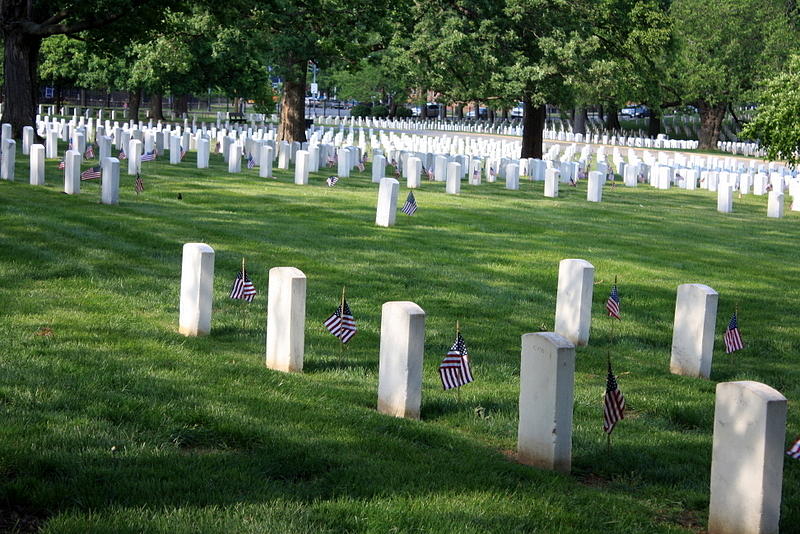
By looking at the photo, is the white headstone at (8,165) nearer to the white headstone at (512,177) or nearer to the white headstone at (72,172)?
the white headstone at (72,172)

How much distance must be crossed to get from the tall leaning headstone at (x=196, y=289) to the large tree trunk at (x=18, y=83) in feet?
64.5

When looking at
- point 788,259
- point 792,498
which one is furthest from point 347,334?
point 788,259

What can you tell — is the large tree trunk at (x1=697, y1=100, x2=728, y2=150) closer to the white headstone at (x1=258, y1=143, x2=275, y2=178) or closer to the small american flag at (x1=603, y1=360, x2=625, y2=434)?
the white headstone at (x1=258, y1=143, x2=275, y2=178)

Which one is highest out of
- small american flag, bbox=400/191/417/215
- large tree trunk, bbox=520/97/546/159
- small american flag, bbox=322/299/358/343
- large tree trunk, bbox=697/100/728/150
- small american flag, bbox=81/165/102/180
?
large tree trunk, bbox=697/100/728/150

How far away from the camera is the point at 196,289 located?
884 cm

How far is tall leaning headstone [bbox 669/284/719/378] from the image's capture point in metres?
8.96

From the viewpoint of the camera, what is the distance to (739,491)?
211 inches

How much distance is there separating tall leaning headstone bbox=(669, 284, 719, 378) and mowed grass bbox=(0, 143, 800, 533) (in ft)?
0.76

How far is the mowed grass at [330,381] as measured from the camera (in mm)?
5309

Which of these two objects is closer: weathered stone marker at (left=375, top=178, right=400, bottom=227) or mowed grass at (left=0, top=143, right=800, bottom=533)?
mowed grass at (left=0, top=143, right=800, bottom=533)

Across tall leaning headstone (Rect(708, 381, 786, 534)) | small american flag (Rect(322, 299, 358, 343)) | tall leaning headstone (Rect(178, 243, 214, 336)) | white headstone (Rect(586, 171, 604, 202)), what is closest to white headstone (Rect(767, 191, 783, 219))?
white headstone (Rect(586, 171, 604, 202))

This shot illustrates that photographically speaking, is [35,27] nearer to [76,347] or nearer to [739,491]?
[76,347]

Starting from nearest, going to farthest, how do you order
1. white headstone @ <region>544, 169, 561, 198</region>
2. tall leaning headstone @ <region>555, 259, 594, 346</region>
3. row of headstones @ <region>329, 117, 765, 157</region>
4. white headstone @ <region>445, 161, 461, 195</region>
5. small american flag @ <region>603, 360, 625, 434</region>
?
1. small american flag @ <region>603, 360, 625, 434</region>
2. tall leaning headstone @ <region>555, 259, 594, 346</region>
3. white headstone @ <region>445, 161, 461, 195</region>
4. white headstone @ <region>544, 169, 561, 198</region>
5. row of headstones @ <region>329, 117, 765, 157</region>

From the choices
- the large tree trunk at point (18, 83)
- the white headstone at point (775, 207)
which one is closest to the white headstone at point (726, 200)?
the white headstone at point (775, 207)
